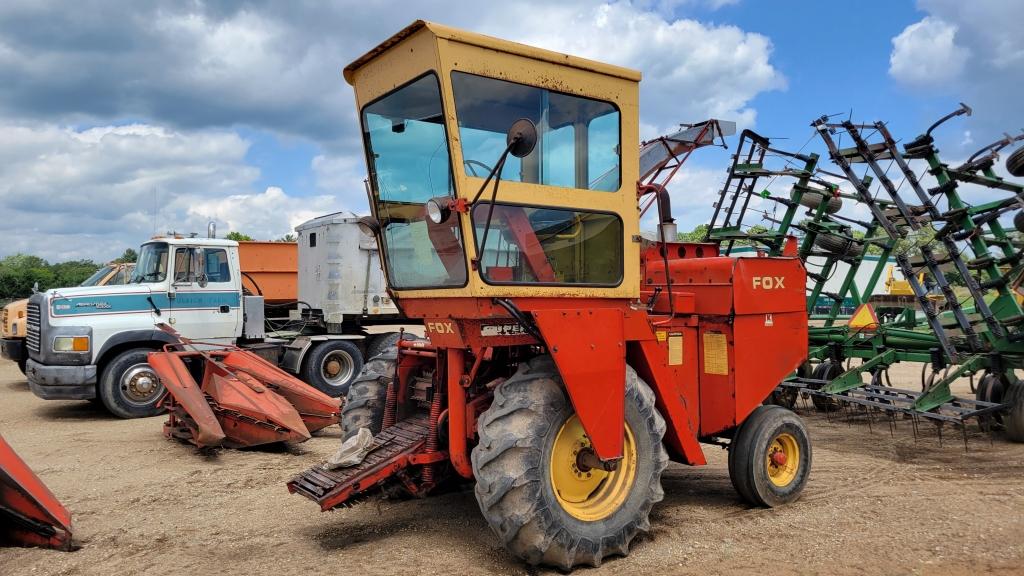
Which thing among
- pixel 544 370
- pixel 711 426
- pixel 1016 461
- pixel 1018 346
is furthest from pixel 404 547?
pixel 1018 346

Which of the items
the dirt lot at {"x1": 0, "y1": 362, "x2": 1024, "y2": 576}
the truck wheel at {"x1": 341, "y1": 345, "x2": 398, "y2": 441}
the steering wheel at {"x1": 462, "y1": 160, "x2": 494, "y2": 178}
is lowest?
the dirt lot at {"x1": 0, "y1": 362, "x2": 1024, "y2": 576}

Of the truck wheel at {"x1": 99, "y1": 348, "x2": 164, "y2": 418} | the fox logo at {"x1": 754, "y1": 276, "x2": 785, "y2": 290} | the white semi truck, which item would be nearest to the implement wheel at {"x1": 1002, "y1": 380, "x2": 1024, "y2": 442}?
the fox logo at {"x1": 754, "y1": 276, "x2": 785, "y2": 290}

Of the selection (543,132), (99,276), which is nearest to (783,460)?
(543,132)

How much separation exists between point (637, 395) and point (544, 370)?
654mm

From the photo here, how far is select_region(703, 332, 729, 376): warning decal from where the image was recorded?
218 inches

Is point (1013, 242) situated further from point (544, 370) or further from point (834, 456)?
point (544, 370)

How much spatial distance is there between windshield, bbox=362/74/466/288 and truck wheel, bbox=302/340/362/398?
7.19m

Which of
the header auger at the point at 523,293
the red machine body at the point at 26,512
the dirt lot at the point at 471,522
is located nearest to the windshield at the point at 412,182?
the header auger at the point at 523,293

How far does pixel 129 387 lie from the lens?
9.81 meters

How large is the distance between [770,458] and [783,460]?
16cm

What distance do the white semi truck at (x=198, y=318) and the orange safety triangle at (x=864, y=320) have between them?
7.15 metres

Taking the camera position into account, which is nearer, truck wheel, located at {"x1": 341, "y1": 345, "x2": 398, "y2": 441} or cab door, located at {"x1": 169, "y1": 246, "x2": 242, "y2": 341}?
truck wheel, located at {"x1": 341, "y1": 345, "x2": 398, "y2": 441}

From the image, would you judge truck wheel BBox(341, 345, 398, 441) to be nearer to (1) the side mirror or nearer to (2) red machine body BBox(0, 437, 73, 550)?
(2) red machine body BBox(0, 437, 73, 550)

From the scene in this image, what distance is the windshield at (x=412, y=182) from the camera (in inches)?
166
